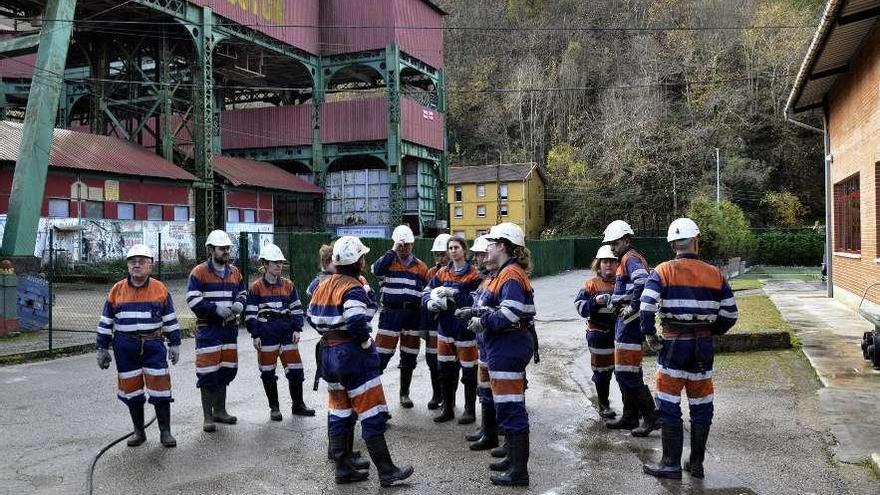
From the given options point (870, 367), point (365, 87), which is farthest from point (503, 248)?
point (365, 87)

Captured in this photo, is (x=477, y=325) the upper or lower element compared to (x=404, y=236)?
lower

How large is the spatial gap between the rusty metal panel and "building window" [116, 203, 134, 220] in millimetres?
9501

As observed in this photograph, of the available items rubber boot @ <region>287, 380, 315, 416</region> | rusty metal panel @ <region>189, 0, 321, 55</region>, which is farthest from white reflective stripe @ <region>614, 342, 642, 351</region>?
rusty metal panel @ <region>189, 0, 321, 55</region>

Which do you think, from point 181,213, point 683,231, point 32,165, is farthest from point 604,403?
point 181,213

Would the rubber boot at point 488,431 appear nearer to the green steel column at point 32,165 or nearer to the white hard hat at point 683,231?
the white hard hat at point 683,231

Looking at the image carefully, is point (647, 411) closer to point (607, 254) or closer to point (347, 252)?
point (607, 254)

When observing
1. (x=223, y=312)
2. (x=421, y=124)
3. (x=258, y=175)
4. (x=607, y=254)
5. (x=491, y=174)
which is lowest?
(x=223, y=312)

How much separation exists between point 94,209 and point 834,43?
26266mm

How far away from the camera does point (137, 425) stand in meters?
6.30

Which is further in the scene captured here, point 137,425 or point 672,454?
point 137,425

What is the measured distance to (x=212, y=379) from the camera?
6.87 m

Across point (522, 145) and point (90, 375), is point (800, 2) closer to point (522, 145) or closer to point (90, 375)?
point (522, 145)

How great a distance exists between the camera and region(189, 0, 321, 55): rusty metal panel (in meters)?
32.4

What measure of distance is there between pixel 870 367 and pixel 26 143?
64.6ft
